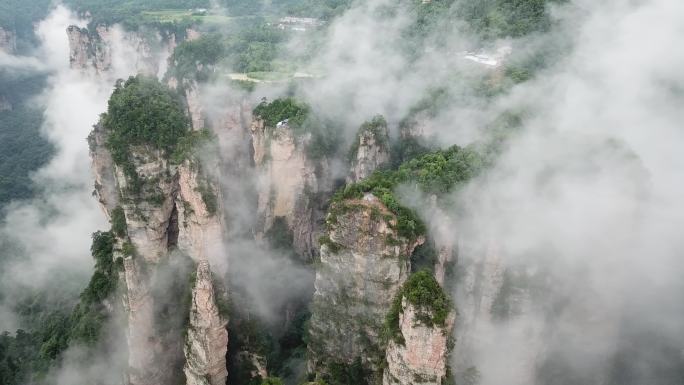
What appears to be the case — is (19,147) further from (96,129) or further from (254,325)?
(254,325)

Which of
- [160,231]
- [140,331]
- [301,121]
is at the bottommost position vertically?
[140,331]

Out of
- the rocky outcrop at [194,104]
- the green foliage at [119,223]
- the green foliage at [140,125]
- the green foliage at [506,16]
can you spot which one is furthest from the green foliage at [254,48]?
the green foliage at [119,223]

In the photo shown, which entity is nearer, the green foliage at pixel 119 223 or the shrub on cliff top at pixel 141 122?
the shrub on cliff top at pixel 141 122

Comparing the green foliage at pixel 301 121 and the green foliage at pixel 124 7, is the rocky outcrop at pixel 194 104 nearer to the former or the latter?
the green foliage at pixel 301 121

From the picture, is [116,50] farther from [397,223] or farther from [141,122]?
[397,223]

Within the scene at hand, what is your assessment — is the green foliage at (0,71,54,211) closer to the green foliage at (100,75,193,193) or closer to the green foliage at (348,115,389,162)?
the green foliage at (100,75,193,193)

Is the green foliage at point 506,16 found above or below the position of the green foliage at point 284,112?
above

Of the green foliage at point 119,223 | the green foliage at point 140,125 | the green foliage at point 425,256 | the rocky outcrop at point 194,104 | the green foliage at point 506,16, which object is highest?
the green foliage at point 506,16

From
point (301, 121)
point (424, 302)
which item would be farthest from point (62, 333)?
point (424, 302)
